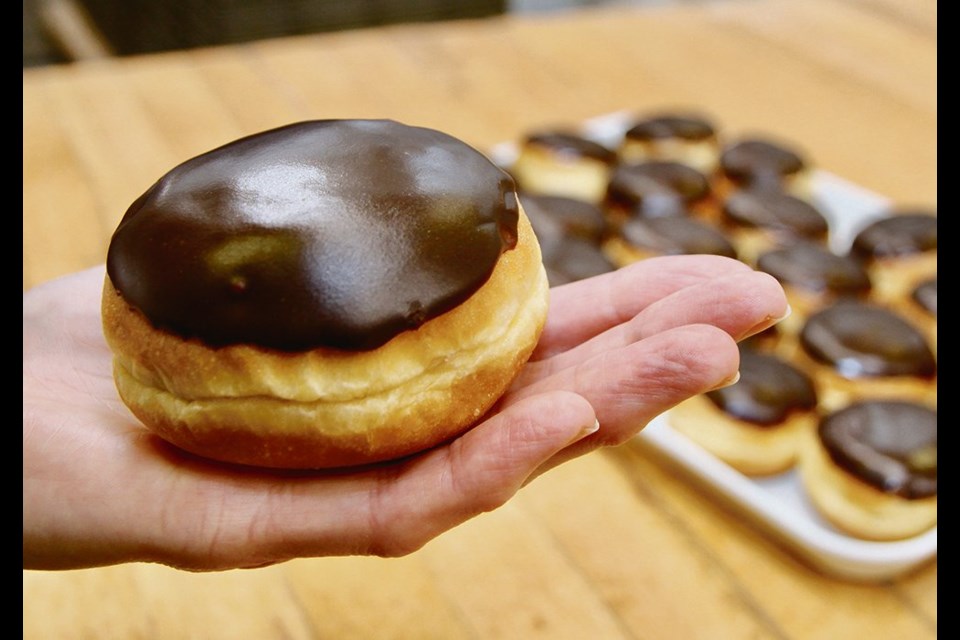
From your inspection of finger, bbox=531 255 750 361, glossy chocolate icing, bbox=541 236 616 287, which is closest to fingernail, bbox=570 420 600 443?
finger, bbox=531 255 750 361

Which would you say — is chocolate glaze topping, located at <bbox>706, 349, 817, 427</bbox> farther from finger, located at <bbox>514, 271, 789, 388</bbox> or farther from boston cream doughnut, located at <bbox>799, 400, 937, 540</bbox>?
finger, located at <bbox>514, 271, 789, 388</bbox>

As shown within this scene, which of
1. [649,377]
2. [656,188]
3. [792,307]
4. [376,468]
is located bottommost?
[792,307]

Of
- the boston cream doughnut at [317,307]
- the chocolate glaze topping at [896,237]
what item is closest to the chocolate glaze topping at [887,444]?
the chocolate glaze topping at [896,237]

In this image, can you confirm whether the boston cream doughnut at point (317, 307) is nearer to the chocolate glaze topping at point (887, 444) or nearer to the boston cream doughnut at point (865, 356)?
the chocolate glaze topping at point (887, 444)

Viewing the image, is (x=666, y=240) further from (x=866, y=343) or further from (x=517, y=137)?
(x=517, y=137)

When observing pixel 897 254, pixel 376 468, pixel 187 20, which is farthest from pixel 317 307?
pixel 187 20
